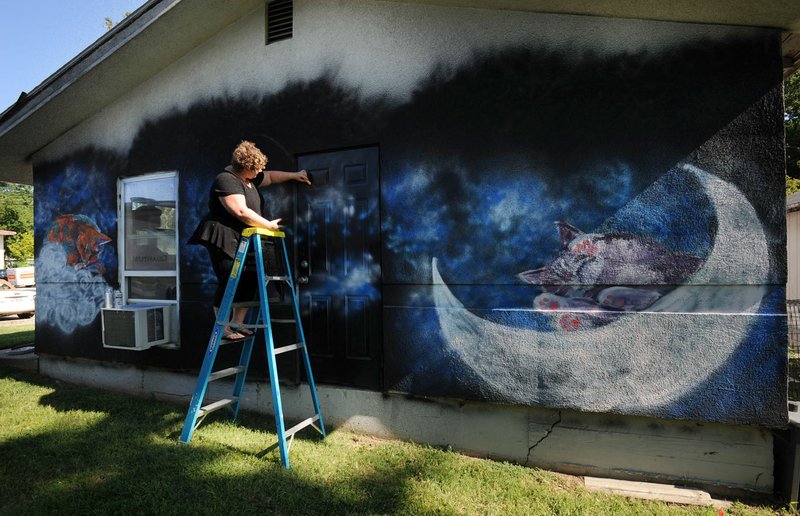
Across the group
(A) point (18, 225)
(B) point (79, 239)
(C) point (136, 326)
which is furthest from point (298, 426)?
(A) point (18, 225)

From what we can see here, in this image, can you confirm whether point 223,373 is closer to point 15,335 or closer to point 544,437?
point 544,437

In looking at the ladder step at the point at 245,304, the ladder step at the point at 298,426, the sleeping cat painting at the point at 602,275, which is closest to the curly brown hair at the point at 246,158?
the ladder step at the point at 245,304

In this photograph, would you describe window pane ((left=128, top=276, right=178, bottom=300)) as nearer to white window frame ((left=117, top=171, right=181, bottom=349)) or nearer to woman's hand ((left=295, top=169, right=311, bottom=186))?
white window frame ((left=117, top=171, right=181, bottom=349))

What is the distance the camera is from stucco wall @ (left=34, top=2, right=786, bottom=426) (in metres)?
2.95

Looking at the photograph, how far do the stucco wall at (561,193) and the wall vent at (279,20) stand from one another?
0.10 m

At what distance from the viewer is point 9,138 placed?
5383 mm

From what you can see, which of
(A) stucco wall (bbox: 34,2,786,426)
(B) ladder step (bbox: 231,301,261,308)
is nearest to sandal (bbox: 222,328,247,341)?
(B) ladder step (bbox: 231,301,261,308)

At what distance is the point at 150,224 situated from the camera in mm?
5141

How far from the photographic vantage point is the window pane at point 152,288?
4.98 m

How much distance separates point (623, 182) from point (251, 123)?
11.7ft

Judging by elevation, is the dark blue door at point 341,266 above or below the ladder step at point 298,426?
above

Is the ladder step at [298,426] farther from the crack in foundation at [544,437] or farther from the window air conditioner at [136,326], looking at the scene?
the window air conditioner at [136,326]

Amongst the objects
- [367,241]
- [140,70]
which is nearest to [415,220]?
[367,241]

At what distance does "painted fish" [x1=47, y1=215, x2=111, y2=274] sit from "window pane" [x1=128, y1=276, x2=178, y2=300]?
50cm
